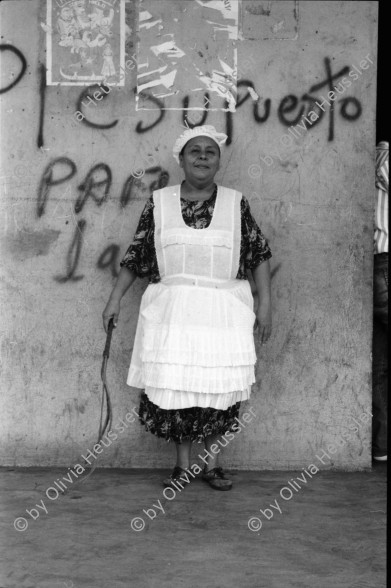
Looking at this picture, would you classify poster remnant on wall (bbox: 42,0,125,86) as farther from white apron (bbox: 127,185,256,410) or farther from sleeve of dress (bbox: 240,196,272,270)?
sleeve of dress (bbox: 240,196,272,270)

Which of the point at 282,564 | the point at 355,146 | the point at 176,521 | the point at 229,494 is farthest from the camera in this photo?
the point at 355,146

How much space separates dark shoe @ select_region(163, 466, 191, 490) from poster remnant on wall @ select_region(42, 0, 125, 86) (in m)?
2.22

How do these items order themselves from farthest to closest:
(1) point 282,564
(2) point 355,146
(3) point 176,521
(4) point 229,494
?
(2) point 355,146 → (4) point 229,494 → (3) point 176,521 → (1) point 282,564

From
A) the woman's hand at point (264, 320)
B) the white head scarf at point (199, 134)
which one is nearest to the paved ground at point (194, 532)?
Answer: the woman's hand at point (264, 320)

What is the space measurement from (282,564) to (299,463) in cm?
147

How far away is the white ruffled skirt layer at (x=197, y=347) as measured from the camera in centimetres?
406

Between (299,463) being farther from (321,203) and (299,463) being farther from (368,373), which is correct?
(321,203)

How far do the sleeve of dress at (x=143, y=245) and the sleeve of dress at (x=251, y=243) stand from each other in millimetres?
484

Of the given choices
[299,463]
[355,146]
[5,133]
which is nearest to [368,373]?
[299,463]

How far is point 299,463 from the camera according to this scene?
183 inches

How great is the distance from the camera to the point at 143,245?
433 cm

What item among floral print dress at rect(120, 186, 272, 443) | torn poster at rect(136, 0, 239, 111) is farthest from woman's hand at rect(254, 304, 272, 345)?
torn poster at rect(136, 0, 239, 111)

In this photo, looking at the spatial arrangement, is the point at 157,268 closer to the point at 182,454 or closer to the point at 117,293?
the point at 117,293

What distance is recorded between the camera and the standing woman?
4.09 m
